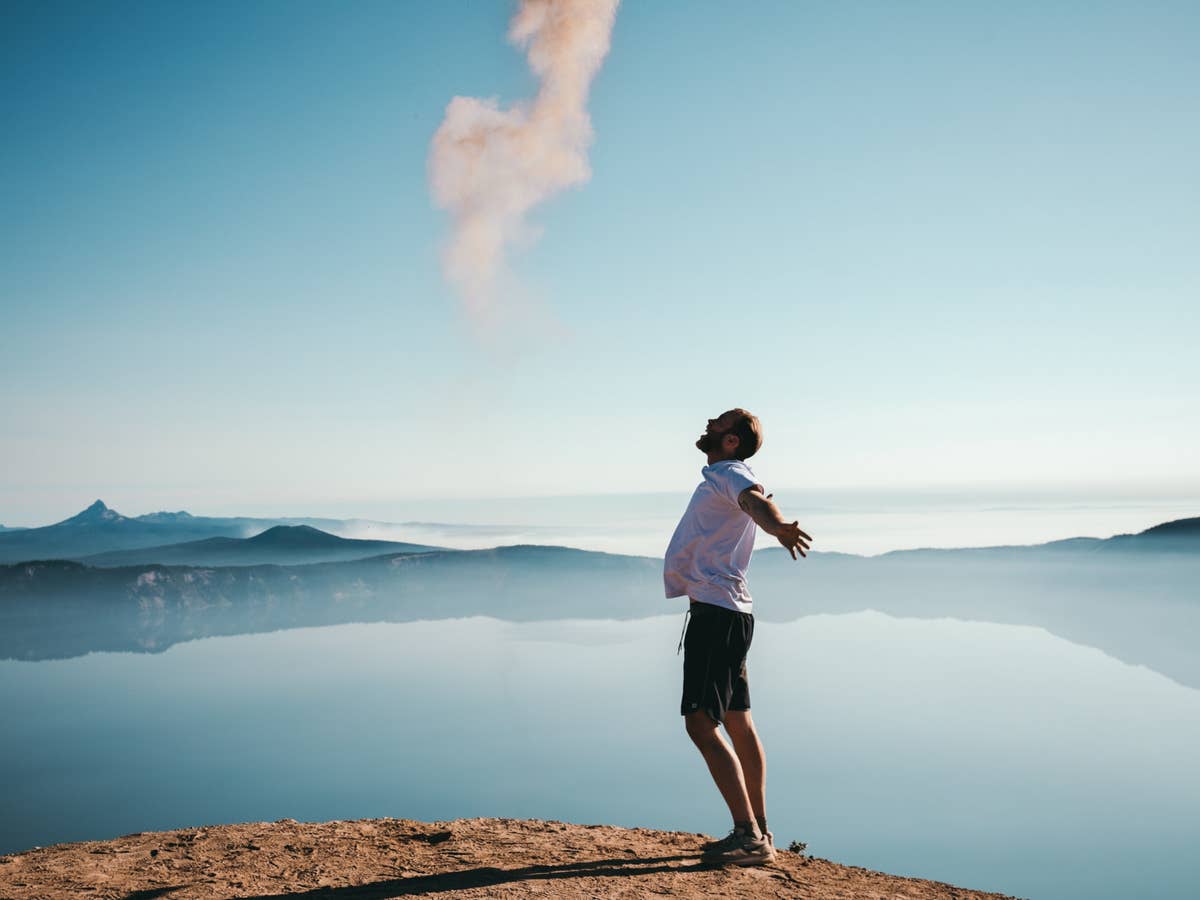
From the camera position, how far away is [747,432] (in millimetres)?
4234

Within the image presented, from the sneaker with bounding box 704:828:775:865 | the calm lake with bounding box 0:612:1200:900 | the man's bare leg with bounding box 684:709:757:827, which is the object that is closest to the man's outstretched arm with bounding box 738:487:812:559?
the man's bare leg with bounding box 684:709:757:827

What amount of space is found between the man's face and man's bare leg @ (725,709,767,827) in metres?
1.57

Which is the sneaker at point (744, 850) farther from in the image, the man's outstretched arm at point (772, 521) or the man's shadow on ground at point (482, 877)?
the man's outstretched arm at point (772, 521)

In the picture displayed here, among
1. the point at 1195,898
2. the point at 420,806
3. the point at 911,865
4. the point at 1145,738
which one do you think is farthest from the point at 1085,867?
the point at 1145,738

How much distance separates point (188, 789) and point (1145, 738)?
19795 centimetres

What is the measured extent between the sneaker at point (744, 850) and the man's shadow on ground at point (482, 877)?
0.38 ft

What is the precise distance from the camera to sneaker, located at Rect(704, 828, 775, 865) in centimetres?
409

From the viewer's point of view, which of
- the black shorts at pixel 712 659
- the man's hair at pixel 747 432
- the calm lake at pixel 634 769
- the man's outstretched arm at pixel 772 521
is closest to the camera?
the man's outstretched arm at pixel 772 521

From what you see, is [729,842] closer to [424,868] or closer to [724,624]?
[724,624]

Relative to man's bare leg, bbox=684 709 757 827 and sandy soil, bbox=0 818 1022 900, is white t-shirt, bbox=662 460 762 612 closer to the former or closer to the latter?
man's bare leg, bbox=684 709 757 827

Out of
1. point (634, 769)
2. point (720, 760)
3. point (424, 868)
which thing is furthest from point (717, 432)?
point (634, 769)

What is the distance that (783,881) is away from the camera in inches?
155

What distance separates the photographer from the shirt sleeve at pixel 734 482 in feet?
12.7

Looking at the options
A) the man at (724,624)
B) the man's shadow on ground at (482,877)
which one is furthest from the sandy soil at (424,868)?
the man at (724,624)
